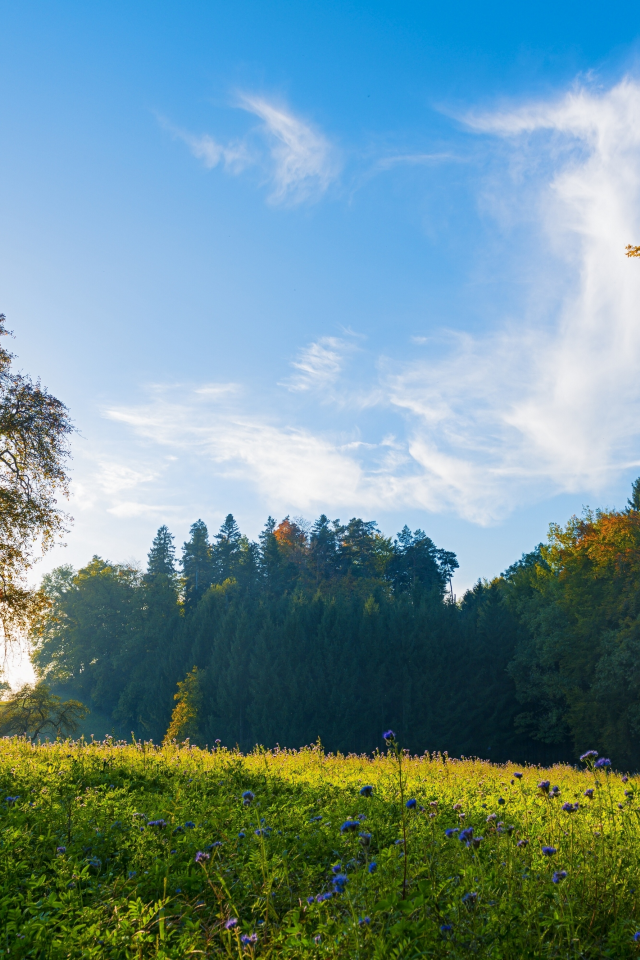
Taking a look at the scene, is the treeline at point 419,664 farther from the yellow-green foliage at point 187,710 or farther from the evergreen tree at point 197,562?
the evergreen tree at point 197,562

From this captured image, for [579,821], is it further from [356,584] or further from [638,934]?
[356,584]

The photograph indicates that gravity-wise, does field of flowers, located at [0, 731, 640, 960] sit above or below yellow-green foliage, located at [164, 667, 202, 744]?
above

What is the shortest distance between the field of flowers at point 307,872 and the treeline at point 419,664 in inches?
1006

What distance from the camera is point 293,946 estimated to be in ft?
9.92

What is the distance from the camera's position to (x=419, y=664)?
3884 centimetres

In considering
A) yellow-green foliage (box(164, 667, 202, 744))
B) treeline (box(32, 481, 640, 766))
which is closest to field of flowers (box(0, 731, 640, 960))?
treeline (box(32, 481, 640, 766))

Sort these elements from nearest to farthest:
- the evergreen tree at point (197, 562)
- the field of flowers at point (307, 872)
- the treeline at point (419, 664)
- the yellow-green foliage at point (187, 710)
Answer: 1. the field of flowers at point (307, 872)
2. the treeline at point (419, 664)
3. the yellow-green foliage at point (187, 710)
4. the evergreen tree at point (197, 562)

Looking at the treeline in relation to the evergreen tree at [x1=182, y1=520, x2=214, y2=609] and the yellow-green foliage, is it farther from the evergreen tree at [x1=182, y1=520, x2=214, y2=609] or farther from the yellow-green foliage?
the evergreen tree at [x1=182, y1=520, x2=214, y2=609]

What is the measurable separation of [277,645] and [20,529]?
29.6 meters

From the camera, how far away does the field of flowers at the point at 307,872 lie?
3.17m

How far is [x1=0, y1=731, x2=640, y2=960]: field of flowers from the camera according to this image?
3.17 m

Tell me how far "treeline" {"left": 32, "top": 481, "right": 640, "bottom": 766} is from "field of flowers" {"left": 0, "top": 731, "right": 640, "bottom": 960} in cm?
2554

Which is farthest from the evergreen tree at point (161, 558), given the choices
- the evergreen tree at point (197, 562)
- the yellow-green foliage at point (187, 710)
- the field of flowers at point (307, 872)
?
the field of flowers at point (307, 872)

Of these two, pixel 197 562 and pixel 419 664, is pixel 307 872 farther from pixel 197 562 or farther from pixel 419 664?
pixel 197 562
